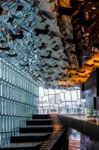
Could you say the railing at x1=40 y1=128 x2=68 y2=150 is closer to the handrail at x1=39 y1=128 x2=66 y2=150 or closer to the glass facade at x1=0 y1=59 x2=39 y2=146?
the handrail at x1=39 y1=128 x2=66 y2=150

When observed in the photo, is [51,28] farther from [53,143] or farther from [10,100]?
[10,100]

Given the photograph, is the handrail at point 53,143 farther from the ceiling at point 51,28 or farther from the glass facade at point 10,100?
the glass facade at point 10,100

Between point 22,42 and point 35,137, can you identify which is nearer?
point 22,42

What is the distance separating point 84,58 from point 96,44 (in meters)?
5.86

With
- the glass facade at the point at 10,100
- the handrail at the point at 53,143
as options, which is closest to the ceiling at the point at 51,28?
the handrail at the point at 53,143

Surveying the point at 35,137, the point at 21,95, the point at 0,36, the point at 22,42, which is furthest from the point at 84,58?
the point at 21,95

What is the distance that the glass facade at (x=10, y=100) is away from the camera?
3562 centimetres

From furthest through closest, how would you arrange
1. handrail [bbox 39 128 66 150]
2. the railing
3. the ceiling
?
the railing, handrail [bbox 39 128 66 150], the ceiling

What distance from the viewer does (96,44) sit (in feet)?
67.3

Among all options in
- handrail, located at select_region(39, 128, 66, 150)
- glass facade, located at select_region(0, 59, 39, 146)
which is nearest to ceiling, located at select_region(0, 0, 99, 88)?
handrail, located at select_region(39, 128, 66, 150)

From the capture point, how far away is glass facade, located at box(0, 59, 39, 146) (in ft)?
117

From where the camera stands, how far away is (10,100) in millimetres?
39031

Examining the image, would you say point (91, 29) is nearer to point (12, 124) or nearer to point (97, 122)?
point (97, 122)

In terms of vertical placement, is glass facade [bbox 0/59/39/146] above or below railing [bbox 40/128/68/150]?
above
